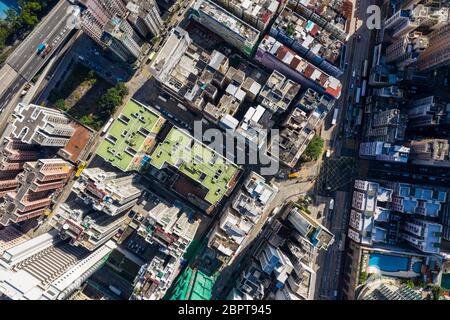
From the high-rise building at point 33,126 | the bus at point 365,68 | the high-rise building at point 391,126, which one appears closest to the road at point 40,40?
the high-rise building at point 33,126

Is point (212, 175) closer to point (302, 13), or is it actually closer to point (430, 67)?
point (302, 13)

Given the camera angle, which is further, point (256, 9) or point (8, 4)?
point (8, 4)

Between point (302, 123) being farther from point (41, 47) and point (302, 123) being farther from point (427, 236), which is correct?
point (41, 47)

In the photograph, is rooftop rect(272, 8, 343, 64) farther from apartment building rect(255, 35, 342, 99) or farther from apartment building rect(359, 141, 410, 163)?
apartment building rect(359, 141, 410, 163)

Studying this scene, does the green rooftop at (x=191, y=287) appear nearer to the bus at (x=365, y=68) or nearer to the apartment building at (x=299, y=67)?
the apartment building at (x=299, y=67)

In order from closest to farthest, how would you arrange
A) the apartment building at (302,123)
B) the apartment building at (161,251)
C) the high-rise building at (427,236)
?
the apartment building at (161,251) → the high-rise building at (427,236) → the apartment building at (302,123)

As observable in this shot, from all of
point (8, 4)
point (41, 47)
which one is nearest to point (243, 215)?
point (41, 47)

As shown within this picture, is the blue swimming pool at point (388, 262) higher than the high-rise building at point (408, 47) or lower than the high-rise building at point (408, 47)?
lower
